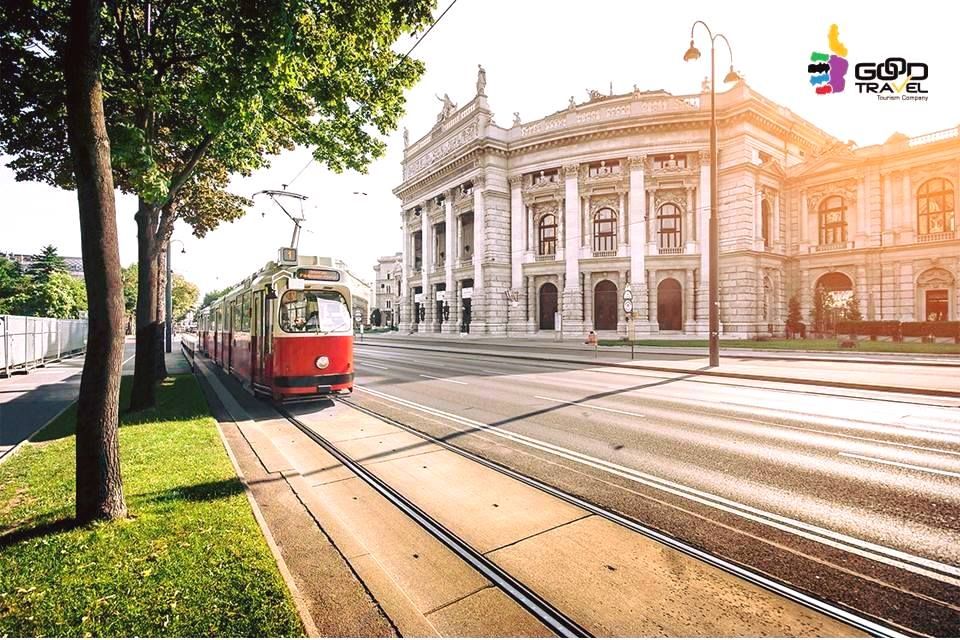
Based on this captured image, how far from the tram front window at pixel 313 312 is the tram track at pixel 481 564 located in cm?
501

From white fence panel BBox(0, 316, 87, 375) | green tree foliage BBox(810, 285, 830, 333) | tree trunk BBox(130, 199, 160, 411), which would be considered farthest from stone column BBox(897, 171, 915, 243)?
white fence panel BBox(0, 316, 87, 375)

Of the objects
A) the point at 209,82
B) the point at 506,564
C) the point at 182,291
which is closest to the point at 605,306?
the point at 209,82

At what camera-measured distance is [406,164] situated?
57.1m

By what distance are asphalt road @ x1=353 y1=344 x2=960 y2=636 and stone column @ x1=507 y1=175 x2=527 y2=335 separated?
95.4 ft

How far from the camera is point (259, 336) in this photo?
11.6 meters

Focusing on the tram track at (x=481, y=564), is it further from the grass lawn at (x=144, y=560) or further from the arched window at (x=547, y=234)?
the arched window at (x=547, y=234)

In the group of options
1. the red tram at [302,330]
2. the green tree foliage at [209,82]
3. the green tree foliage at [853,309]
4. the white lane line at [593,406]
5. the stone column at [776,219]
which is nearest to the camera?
the green tree foliage at [209,82]

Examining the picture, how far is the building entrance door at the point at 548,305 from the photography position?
41031 mm

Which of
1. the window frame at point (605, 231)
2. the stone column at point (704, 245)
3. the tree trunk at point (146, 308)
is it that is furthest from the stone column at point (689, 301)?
the tree trunk at point (146, 308)

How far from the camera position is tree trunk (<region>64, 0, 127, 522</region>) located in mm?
4238

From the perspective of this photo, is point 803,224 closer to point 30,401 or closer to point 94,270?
point 94,270

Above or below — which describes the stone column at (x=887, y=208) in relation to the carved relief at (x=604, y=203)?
below

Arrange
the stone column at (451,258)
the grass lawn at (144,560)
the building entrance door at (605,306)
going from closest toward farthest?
the grass lawn at (144,560) → the building entrance door at (605,306) → the stone column at (451,258)

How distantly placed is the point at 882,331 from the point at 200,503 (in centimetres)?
3948
